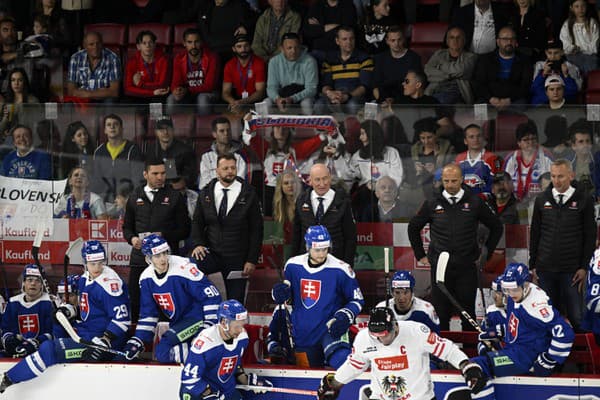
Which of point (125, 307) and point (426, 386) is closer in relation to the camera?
point (426, 386)

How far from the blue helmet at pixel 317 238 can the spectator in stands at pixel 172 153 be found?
1284 millimetres

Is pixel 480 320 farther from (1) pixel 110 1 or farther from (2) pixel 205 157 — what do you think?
(1) pixel 110 1

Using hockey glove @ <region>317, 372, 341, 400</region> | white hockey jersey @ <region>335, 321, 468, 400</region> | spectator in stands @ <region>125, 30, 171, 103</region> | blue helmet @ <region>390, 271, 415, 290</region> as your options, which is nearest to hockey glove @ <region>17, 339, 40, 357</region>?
hockey glove @ <region>317, 372, 341, 400</region>

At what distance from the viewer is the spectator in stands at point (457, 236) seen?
9109 mm

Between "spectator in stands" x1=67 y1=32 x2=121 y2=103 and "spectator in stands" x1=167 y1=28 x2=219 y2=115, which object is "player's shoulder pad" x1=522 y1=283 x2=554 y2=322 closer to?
"spectator in stands" x1=167 y1=28 x2=219 y2=115

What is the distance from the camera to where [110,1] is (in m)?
12.2

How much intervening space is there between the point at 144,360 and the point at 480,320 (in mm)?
2223

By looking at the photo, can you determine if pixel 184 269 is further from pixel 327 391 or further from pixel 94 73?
pixel 94 73

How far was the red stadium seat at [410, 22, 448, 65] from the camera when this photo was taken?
11398 millimetres

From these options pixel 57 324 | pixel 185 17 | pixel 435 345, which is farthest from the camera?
pixel 185 17

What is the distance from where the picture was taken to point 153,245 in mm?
8641

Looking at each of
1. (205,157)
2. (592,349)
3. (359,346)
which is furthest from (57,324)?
(592,349)

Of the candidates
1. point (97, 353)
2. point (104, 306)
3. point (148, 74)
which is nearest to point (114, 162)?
point (104, 306)

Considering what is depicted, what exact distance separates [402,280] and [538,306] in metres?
0.96
